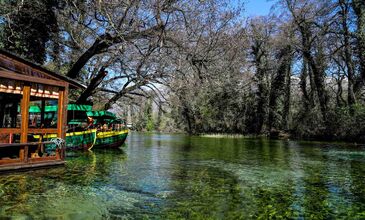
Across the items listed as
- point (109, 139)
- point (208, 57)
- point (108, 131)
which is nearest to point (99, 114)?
point (108, 131)

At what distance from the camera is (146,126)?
7975 cm

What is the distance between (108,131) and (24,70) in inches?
471

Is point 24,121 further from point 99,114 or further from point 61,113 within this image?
point 99,114

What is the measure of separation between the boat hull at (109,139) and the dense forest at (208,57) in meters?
2.26

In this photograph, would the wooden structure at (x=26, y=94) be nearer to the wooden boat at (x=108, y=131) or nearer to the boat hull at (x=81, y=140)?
the boat hull at (x=81, y=140)

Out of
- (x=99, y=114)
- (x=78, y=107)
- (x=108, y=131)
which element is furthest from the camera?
(x=99, y=114)

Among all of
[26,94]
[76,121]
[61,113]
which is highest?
[26,94]

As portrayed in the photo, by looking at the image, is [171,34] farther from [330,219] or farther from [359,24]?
[359,24]

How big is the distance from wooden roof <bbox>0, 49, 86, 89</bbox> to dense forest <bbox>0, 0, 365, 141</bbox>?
9.90 ft

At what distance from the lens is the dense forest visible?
1559cm

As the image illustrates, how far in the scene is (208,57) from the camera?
1641 cm

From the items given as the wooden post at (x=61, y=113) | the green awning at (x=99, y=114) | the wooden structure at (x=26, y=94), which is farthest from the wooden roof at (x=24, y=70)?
the green awning at (x=99, y=114)

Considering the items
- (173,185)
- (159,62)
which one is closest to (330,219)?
(173,185)

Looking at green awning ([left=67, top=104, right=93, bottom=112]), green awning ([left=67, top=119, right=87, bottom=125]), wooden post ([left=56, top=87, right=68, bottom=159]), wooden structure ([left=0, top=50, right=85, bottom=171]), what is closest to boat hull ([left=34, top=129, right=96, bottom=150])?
green awning ([left=67, top=104, right=93, bottom=112])
